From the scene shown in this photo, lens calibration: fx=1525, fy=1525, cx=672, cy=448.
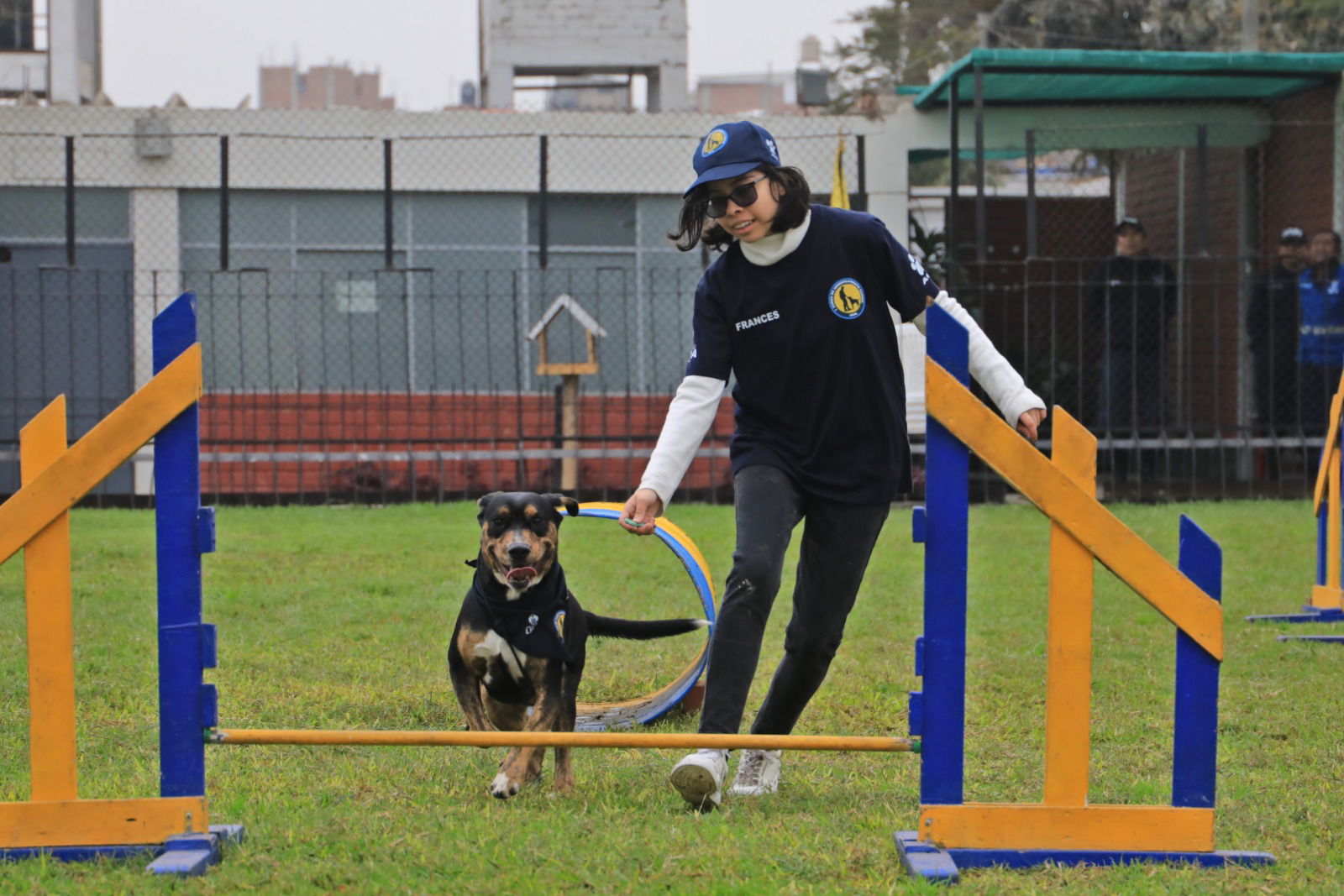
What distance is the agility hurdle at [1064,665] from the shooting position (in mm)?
3652

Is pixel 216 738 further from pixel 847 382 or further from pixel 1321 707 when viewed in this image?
pixel 1321 707

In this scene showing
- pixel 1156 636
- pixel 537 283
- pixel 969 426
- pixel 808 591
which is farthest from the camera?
pixel 537 283

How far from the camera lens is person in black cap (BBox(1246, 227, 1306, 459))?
14.4 meters

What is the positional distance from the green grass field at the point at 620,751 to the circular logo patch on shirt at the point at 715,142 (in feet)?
5.77

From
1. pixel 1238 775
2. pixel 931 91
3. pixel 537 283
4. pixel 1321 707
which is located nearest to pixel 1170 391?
pixel 931 91

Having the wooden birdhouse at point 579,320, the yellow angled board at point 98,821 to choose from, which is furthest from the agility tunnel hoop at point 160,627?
the wooden birdhouse at point 579,320

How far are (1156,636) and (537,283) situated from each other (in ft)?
37.1

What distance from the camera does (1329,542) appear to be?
780cm

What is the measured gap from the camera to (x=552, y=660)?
4445 mm

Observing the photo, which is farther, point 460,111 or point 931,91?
point 460,111

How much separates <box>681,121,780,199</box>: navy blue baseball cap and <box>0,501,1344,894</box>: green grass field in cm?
169

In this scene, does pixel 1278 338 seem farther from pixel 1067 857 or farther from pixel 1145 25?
pixel 1145 25

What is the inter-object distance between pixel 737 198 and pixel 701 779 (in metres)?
1.53

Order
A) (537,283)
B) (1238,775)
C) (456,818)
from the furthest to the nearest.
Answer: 1. (537,283)
2. (1238,775)
3. (456,818)
